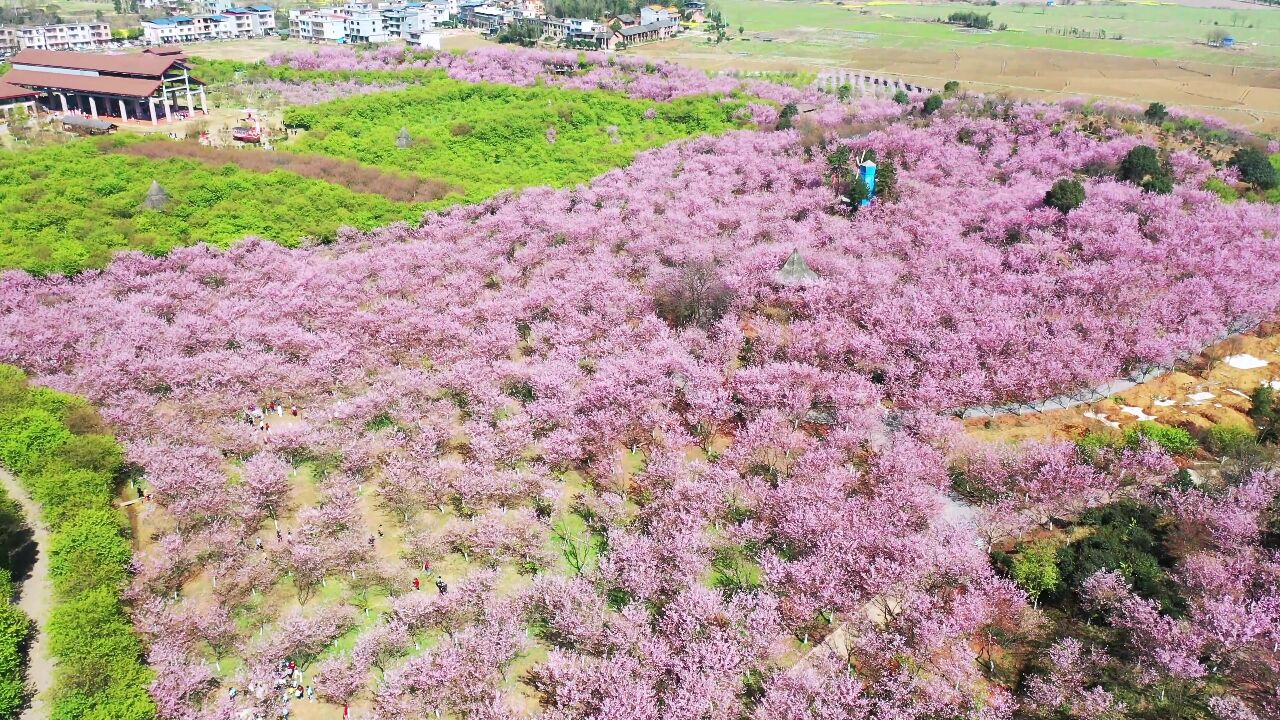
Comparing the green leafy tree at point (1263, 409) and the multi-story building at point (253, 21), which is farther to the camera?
the multi-story building at point (253, 21)

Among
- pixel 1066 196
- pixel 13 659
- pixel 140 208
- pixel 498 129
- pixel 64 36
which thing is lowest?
pixel 13 659

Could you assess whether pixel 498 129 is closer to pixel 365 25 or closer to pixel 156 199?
pixel 156 199

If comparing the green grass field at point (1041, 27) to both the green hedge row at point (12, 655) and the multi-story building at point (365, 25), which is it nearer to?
the multi-story building at point (365, 25)

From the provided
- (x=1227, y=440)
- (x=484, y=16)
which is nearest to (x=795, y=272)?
(x=1227, y=440)

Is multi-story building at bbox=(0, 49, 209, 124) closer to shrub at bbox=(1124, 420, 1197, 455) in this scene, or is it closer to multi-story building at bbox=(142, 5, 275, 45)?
multi-story building at bbox=(142, 5, 275, 45)

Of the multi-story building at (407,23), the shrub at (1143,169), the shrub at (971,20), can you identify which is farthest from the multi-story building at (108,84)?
the shrub at (971,20)

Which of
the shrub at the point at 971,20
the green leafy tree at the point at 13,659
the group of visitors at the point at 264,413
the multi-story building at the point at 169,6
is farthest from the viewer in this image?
the multi-story building at the point at 169,6
